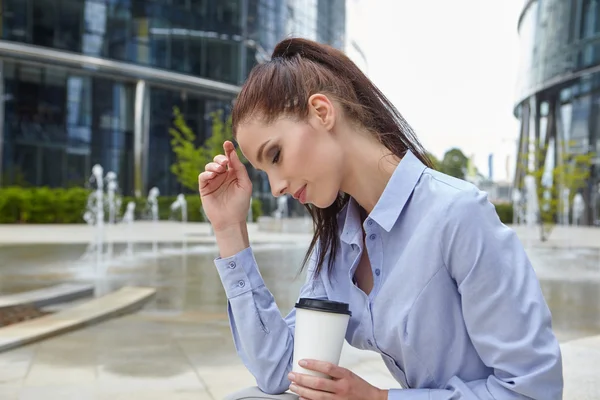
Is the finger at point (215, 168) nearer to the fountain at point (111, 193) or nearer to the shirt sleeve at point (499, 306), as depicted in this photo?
the shirt sleeve at point (499, 306)

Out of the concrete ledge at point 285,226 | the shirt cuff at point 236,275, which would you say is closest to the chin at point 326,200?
the shirt cuff at point 236,275

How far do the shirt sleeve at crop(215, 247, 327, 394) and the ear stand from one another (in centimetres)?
37

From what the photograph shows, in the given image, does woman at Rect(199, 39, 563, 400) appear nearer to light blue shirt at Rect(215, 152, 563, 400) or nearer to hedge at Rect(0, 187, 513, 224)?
light blue shirt at Rect(215, 152, 563, 400)

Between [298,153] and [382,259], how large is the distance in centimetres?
26

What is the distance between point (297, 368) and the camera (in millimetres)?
1325

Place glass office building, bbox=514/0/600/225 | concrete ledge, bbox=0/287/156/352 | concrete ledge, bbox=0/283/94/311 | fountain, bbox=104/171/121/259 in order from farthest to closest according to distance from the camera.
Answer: glass office building, bbox=514/0/600/225, fountain, bbox=104/171/121/259, concrete ledge, bbox=0/283/94/311, concrete ledge, bbox=0/287/156/352

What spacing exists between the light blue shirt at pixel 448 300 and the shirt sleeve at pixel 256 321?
3 cm

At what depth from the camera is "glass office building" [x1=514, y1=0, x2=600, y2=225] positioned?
28438 mm

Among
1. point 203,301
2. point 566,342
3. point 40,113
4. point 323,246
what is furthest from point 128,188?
point 323,246

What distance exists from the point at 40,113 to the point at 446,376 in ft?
90.8

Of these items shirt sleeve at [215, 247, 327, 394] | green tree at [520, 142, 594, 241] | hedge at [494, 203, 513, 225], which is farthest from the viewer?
hedge at [494, 203, 513, 225]

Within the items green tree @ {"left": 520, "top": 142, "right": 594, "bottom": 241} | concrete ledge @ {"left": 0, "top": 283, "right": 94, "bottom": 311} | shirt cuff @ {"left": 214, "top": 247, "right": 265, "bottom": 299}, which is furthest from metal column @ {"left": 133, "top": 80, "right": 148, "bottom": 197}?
shirt cuff @ {"left": 214, "top": 247, "right": 265, "bottom": 299}

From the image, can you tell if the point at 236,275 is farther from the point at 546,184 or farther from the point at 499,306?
the point at 546,184

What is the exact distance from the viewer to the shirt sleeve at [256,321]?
157 cm
